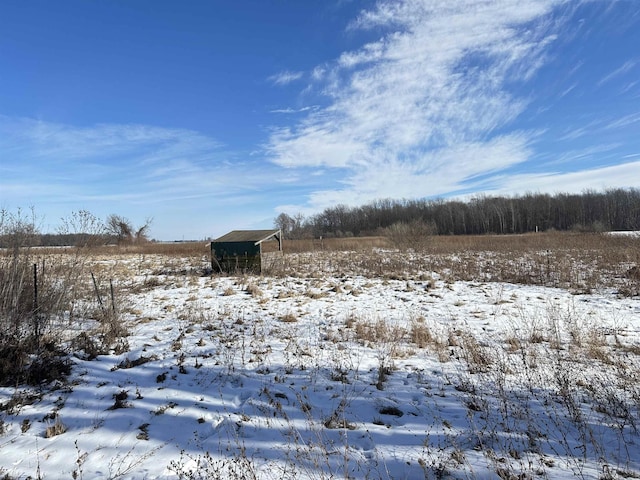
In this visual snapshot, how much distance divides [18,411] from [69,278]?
3.00 meters

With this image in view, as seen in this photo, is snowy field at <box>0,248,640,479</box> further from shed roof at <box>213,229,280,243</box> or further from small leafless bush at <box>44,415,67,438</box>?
shed roof at <box>213,229,280,243</box>

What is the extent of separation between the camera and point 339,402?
4.11 meters

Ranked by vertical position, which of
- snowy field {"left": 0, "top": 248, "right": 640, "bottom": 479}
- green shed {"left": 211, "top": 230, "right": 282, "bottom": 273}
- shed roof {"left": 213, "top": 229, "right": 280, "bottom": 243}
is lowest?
snowy field {"left": 0, "top": 248, "right": 640, "bottom": 479}

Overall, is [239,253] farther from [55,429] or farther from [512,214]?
[512,214]

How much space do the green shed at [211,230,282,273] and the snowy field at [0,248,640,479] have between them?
688cm

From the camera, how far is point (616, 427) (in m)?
3.43

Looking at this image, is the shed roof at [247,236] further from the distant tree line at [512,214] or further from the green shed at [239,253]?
the distant tree line at [512,214]

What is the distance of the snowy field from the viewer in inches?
118

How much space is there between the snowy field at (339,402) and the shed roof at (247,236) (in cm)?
727

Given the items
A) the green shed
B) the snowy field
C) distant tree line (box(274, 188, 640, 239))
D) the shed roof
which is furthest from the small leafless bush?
distant tree line (box(274, 188, 640, 239))

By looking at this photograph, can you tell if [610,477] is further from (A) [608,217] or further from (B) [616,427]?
(A) [608,217]

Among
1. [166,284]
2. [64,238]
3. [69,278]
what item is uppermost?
[64,238]

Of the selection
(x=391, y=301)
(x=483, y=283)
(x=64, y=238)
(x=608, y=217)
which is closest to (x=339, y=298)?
(x=391, y=301)

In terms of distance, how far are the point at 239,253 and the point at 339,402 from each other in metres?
11.6
